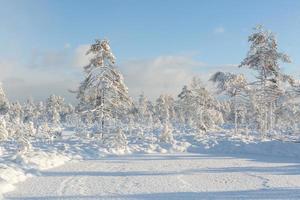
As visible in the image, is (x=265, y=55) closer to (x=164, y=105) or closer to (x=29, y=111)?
(x=164, y=105)

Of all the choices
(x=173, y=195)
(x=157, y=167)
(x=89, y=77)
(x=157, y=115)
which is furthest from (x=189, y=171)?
(x=157, y=115)

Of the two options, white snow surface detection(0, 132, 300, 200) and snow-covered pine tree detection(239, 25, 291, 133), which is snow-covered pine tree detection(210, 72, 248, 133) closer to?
snow-covered pine tree detection(239, 25, 291, 133)

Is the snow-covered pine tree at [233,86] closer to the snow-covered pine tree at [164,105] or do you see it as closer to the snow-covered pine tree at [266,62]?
the snow-covered pine tree at [266,62]

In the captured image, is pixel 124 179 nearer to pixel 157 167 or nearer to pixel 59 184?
pixel 59 184

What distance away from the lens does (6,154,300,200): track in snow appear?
10742 millimetres

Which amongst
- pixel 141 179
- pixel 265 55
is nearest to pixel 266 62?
pixel 265 55

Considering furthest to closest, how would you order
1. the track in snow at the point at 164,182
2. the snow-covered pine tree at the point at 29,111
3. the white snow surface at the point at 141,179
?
the snow-covered pine tree at the point at 29,111 < the white snow surface at the point at 141,179 < the track in snow at the point at 164,182

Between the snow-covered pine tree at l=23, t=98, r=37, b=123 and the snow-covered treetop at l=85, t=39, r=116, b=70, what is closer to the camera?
the snow-covered treetop at l=85, t=39, r=116, b=70

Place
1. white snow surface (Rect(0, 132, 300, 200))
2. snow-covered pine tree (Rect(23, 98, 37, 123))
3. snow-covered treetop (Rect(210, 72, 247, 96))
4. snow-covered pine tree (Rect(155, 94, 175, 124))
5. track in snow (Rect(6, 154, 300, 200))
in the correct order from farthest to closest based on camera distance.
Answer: snow-covered pine tree (Rect(23, 98, 37, 123)), snow-covered pine tree (Rect(155, 94, 175, 124)), snow-covered treetop (Rect(210, 72, 247, 96)), white snow surface (Rect(0, 132, 300, 200)), track in snow (Rect(6, 154, 300, 200))

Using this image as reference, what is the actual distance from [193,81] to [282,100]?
49.4 feet

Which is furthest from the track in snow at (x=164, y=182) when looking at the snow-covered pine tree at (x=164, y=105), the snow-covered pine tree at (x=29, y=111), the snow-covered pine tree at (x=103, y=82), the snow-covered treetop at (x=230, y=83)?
the snow-covered pine tree at (x=29, y=111)

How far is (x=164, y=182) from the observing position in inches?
505

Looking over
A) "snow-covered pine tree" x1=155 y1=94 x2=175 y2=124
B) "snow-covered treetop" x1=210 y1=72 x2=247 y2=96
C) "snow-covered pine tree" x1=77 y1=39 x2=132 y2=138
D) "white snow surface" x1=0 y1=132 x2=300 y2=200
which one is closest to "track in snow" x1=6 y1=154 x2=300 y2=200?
"white snow surface" x1=0 y1=132 x2=300 y2=200

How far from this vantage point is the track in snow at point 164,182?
35.2 ft
